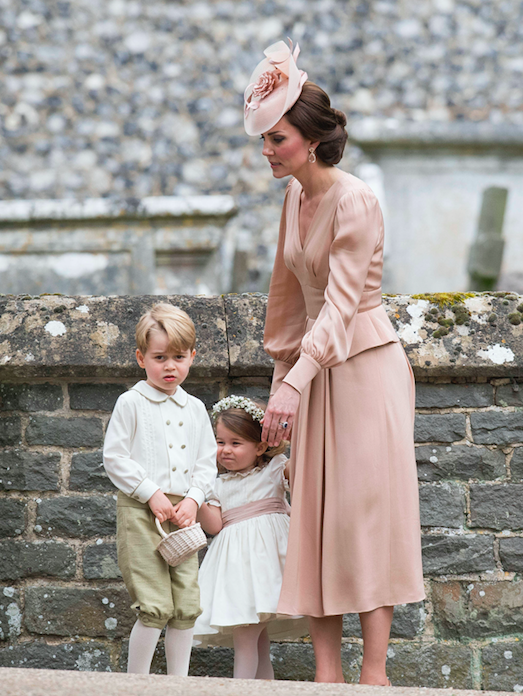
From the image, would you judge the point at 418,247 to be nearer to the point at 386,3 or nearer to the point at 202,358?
the point at 386,3

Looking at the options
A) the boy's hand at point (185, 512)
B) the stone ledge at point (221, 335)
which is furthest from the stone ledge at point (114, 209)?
the boy's hand at point (185, 512)

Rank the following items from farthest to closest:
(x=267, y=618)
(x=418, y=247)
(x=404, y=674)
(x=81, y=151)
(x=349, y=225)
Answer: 1. (x=418, y=247)
2. (x=81, y=151)
3. (x=404, y=674)
4. (x=267, y=618)
5. (x=349, y=225)

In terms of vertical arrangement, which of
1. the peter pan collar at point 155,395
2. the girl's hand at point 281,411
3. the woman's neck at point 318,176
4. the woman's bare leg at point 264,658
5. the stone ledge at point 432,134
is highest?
the stone ledge at point 432,134

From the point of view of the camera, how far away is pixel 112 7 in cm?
879

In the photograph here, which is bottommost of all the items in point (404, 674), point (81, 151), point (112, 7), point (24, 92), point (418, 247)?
Answer: point (404, 674)

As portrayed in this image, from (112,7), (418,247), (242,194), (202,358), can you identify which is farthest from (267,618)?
(112,7)

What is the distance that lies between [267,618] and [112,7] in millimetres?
7811

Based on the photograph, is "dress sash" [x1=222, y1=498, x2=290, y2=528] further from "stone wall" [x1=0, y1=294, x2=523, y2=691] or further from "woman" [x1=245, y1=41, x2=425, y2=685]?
"stone wall" [x1=0, y1=294, x2=523, y2=691]

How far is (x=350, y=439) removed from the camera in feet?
7.48

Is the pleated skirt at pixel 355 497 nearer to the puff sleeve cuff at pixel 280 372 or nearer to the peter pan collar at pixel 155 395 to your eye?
the puff sleeve cuff at pixel 280 372

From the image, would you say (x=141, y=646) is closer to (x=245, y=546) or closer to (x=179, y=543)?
(x=179, y=543)

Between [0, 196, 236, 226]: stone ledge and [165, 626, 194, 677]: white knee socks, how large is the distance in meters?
5.17

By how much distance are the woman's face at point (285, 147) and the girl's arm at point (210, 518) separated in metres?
1.07

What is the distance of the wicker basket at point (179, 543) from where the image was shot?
2322 mm
